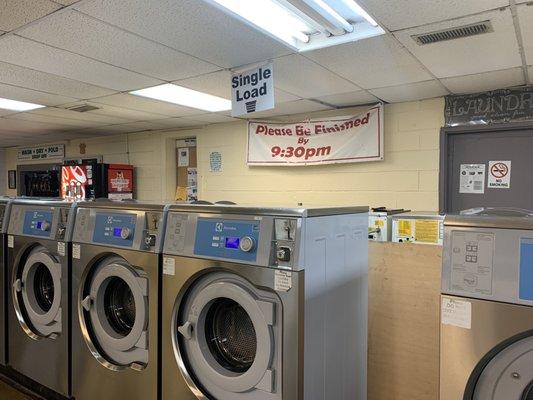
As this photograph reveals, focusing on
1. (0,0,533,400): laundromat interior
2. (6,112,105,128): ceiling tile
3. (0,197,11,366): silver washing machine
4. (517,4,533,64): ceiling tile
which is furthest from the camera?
(6,112,105,128): ceiling tile

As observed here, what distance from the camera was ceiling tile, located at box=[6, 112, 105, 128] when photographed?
4971 mm

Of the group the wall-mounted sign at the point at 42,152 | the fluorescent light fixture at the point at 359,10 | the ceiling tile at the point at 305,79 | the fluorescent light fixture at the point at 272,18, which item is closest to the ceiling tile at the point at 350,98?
the ceiling tile at the point at 305,79

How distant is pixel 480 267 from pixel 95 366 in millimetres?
2067

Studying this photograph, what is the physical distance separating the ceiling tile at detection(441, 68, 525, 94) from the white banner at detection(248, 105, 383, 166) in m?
0.79

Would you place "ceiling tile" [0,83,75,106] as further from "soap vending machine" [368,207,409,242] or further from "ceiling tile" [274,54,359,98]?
"soap vending machine" [368,207,409,242]

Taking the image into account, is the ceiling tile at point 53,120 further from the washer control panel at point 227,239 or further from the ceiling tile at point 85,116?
the washer control panel at point 227,239

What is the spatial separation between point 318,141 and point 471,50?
2.05 meters

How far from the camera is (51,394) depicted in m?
2.62

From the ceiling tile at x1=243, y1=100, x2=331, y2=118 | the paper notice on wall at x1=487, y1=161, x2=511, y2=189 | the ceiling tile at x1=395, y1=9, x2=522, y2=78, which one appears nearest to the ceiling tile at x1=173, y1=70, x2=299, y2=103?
the ceiling tile at x1=243, y1=100, x2=331, y2=118

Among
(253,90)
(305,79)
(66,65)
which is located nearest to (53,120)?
(66,65)

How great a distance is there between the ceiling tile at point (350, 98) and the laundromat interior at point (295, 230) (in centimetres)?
4

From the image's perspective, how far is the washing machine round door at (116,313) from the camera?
2.11m

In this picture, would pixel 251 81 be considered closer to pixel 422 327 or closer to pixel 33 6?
pixel 33 6

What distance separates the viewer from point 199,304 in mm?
1892
